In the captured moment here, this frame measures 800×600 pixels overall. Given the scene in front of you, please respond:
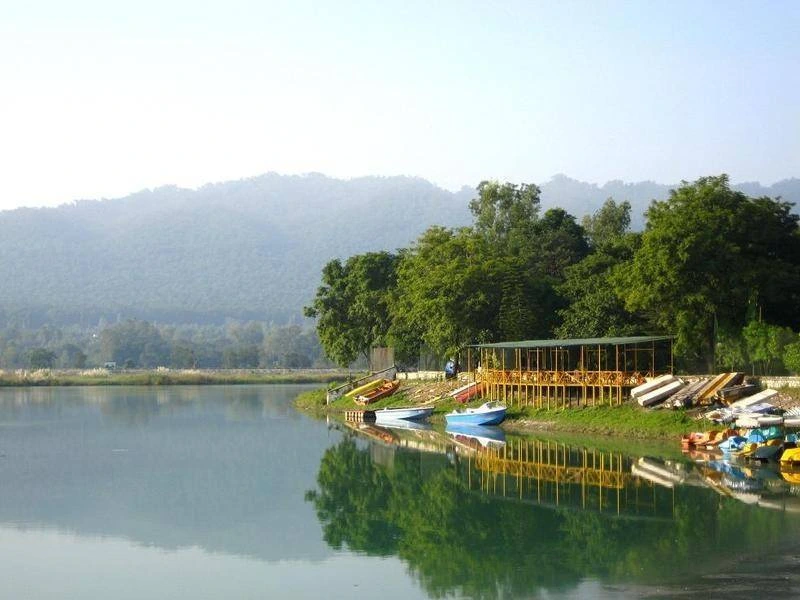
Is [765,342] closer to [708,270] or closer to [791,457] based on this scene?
[708,270]

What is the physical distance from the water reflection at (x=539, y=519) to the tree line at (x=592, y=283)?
10.7m

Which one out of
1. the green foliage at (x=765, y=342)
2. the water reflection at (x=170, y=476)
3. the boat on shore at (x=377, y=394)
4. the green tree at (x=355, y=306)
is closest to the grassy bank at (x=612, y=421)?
the green foliage at (x=765, y=342)

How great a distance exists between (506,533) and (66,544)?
379 inches

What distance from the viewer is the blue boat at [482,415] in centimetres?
5303

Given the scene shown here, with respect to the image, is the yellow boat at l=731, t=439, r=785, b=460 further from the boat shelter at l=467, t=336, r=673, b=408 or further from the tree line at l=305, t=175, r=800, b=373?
the boat shelter at l=467, t=336, r=673, b=408

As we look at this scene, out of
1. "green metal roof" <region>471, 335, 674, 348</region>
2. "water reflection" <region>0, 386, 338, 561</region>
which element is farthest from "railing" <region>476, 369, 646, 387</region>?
"water reflection" <region>0, 386, 338, 561</region>

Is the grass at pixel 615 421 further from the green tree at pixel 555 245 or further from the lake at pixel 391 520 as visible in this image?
the green tree at pixel 555 245

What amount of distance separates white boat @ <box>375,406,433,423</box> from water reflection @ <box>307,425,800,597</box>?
1770 cm

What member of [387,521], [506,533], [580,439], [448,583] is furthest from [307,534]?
[580,439]

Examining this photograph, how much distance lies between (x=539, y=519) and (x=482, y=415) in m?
26.2

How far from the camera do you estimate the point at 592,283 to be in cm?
6075

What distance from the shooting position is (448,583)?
2020 centimetres

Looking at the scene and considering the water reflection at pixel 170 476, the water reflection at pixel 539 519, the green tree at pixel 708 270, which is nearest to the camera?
the water reflection at pixel 539 519

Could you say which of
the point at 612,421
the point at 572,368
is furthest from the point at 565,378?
the point at 572,368
